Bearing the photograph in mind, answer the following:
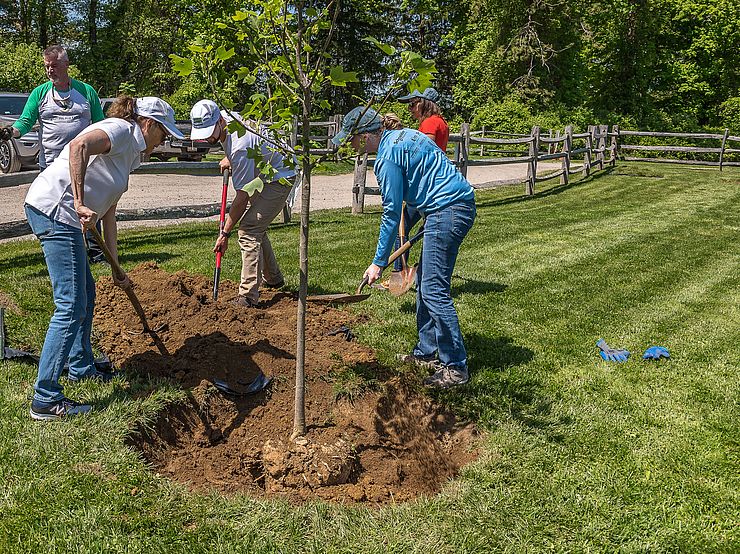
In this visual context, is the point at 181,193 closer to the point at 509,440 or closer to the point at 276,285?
the point at 276,285

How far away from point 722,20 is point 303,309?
34.2 meters

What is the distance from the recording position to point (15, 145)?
13203mm

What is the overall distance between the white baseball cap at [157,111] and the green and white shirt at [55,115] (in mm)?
3026

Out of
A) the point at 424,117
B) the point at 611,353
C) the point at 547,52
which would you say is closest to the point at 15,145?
the point at 424,117

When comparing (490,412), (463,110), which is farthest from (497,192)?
(463,110)

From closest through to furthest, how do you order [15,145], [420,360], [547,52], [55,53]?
1. [420,360]
2. [55,53]
3. [15,145]
4. [547,52]

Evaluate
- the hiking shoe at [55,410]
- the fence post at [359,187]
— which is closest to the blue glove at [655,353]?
the hiking shoe at [55,410]

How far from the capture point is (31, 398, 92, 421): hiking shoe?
3.54 meters

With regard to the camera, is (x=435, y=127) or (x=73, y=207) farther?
(x=435, y=127)

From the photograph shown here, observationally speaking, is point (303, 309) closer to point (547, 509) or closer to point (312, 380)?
point (312, 380)

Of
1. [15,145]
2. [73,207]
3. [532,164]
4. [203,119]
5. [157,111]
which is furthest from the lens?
[532,164]

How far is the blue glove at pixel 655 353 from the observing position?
5.04 m

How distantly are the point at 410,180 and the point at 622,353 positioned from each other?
2.26m

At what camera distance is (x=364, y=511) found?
308cm
